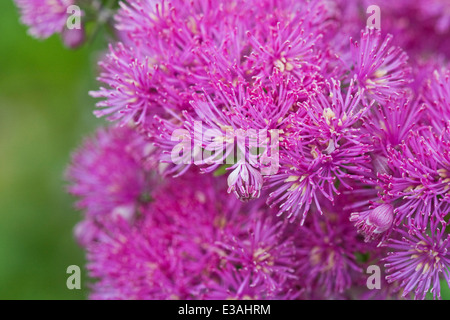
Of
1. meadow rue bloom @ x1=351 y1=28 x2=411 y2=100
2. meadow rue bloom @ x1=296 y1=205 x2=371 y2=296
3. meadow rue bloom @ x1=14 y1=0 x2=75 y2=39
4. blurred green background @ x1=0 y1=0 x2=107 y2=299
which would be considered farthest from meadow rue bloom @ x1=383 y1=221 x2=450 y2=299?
blurred green background @ x1=0 y1=0 x2=107 y2=299

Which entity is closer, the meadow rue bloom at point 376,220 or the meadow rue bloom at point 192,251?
the meadow rue bloom at point 376,220

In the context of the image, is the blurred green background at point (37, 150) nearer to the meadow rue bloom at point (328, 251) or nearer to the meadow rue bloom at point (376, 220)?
the meadow rue bloom at point (328, 251)

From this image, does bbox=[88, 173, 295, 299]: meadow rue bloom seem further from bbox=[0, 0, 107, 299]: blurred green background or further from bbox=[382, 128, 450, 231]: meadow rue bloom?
bbox=[0, 0, 107, 299]: blurred green background

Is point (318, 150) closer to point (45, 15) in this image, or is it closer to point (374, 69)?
point (374, 69)

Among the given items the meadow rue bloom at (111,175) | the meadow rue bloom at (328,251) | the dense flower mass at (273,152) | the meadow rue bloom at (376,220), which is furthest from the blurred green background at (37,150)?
the meadow rue bloom at (376,220)

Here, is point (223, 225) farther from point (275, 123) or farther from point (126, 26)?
point (126, 26)
